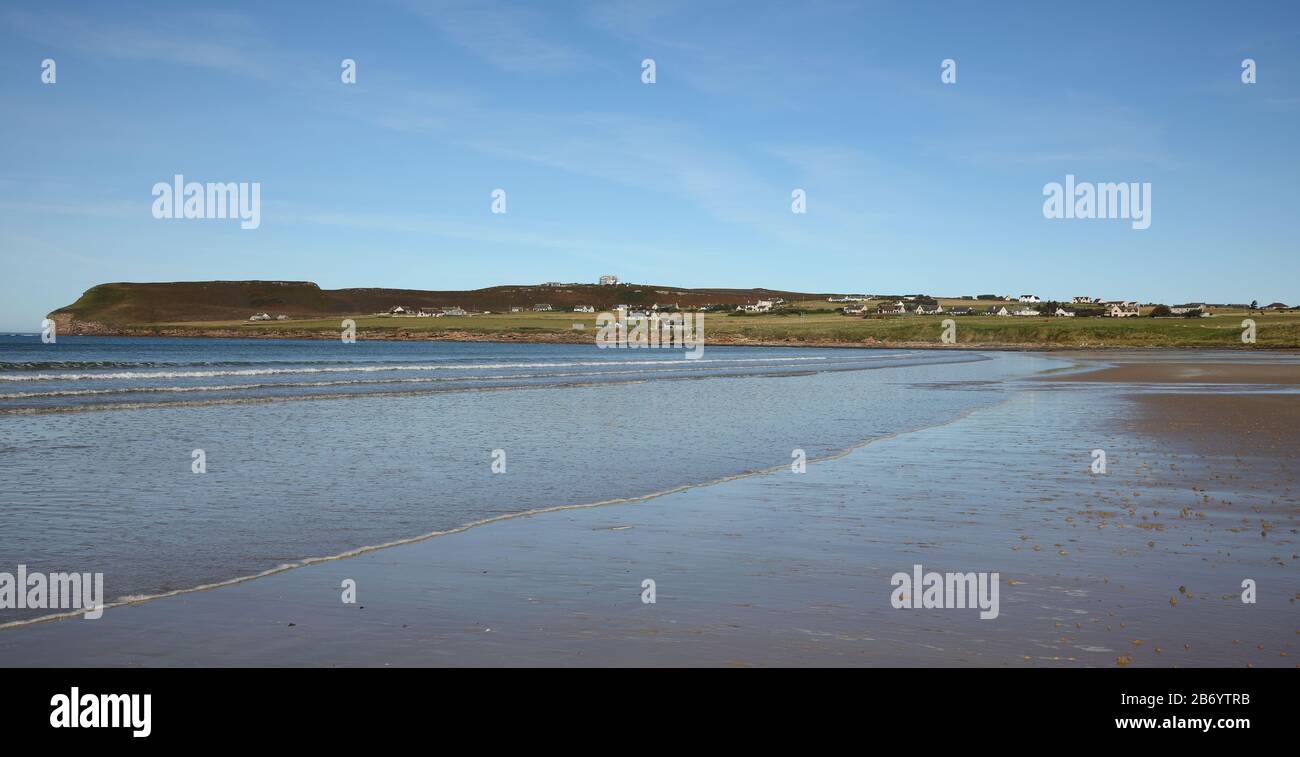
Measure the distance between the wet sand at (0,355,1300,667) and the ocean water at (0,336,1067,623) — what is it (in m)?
1.37

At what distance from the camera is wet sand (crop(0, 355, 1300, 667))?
22.4 ft

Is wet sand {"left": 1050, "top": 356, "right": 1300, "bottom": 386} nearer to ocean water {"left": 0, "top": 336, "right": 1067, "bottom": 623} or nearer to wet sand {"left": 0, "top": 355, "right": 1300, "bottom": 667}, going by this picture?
ocean water {"left": 0, "top": 336, "right": 1067, "bottom": 623}

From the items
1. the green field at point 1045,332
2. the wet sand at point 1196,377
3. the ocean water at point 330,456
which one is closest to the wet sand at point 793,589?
the ocean water at point 330,456

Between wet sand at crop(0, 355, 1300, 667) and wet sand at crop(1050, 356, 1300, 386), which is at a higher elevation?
wet sand at crop(1050, 356, 1300, 386)

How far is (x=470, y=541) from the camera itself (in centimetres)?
1090

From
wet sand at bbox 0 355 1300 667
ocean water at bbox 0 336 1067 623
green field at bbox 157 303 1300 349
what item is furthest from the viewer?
green field at bbox 157 303 1300 349

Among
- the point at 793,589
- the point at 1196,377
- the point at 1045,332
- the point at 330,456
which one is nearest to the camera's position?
the point at 793,589

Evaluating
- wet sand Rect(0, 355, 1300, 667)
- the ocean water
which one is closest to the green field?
the ocean water

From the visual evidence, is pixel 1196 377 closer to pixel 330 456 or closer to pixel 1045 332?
pixel 330 456

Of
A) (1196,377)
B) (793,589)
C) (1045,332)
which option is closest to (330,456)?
(793,589)

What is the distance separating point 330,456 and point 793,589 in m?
12.7

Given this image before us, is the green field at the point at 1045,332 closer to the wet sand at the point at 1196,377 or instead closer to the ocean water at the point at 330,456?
the wet sand at the point at 1196,377

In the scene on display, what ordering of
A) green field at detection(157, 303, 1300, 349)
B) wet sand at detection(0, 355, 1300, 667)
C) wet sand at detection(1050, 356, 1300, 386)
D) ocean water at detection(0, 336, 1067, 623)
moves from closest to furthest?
wet sand at detection(0, 355, 1300, 667)
ocean water at detection(0, 336, 1067, 623)
wet sand at detection(1050, 356, 1300, 386)
green field at detection(157, 303, 1300, 349)

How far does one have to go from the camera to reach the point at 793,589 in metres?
8.62
